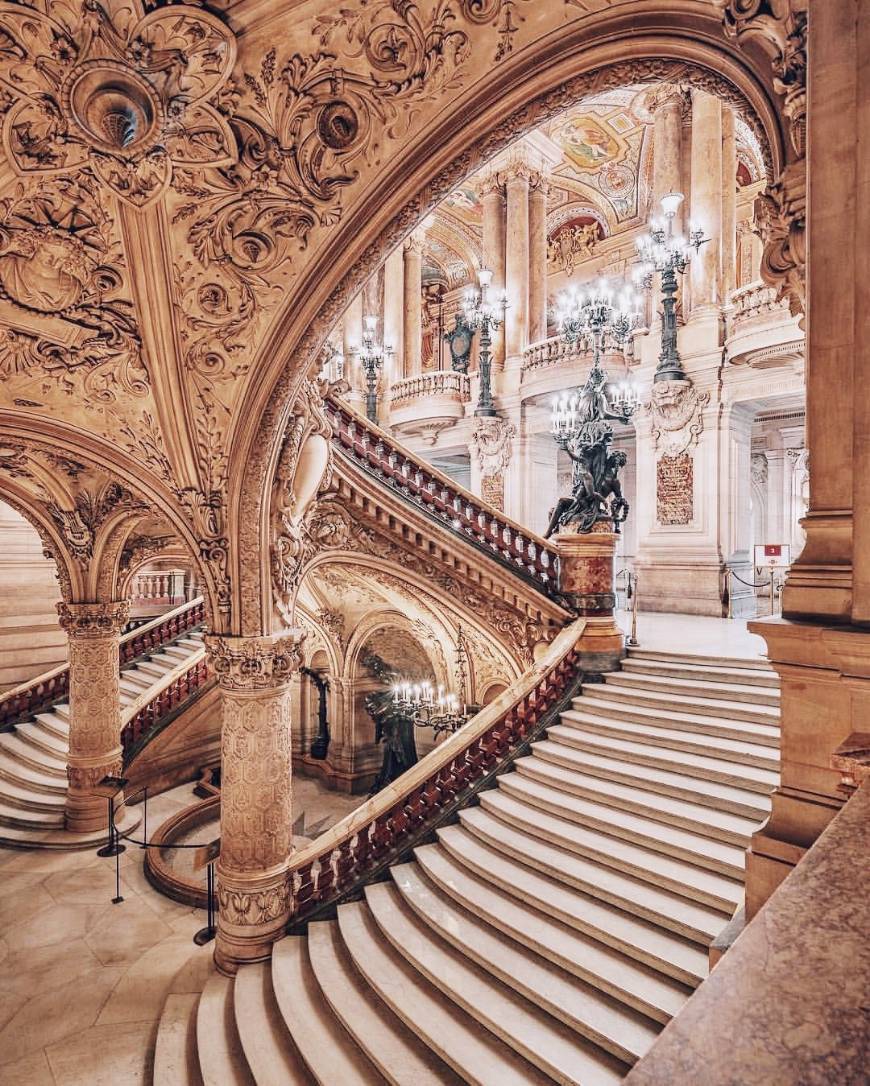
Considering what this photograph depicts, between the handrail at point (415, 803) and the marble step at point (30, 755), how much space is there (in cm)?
646

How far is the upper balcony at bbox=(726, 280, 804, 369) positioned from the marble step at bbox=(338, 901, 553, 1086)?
8791mm

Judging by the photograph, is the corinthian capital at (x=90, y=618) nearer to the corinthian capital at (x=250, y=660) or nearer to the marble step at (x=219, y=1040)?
the corinthian capital at (x=250, y=660)

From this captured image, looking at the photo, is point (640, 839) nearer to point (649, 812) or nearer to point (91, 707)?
point (649, 812)

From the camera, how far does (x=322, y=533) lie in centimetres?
682

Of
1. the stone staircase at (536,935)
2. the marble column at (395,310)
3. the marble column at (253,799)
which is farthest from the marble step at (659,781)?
the marble column at (395,310)

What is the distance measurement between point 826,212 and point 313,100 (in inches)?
94.7

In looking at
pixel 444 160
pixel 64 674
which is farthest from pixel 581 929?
pixel 64 674

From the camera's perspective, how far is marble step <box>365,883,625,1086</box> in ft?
9.93

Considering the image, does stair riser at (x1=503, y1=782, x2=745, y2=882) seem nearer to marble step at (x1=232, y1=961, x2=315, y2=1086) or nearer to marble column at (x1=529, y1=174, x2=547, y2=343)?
marble step at (x1=232, y1=961, x2=315, y2=1086)

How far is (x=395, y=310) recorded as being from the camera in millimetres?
15836

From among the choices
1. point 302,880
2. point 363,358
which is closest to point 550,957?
point 302,880

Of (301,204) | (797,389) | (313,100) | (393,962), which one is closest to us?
(313,100)

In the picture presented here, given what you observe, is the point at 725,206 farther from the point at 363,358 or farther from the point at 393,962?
the point at 393,962

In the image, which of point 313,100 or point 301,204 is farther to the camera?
point 301,204
